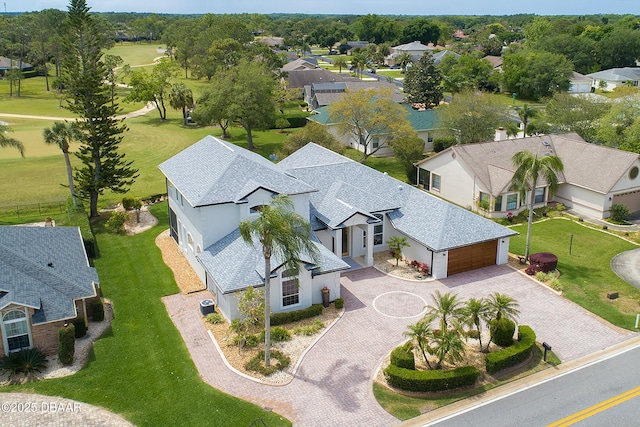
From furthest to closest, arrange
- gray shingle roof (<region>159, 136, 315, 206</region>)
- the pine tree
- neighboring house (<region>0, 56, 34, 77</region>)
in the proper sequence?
1. neighboring house (<region>0, 56, 34, 77</region>)
2. the pine tree
3. gray shingle roof (<region>159, 136, 315, 206</region>)

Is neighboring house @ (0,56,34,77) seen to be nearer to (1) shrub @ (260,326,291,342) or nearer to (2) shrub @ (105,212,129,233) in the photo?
(2) shrub @ (105,212,129,233)

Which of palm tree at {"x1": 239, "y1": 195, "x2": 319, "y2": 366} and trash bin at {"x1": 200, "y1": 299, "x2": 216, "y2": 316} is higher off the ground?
palm tree at {"x1": 239, "y1": 195, "x2": 319, "y2": 366}

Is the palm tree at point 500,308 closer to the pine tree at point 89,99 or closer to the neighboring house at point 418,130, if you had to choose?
the pine tree at point 89,99

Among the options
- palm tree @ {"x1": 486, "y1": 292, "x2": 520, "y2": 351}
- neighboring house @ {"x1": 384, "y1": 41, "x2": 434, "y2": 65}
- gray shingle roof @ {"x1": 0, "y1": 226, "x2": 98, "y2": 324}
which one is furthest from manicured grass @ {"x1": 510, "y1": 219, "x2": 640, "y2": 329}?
neighboring house @ {"x1": 384, "y1": 41, "x2": 434, "y2": 65}

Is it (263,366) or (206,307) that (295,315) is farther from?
(206,307)

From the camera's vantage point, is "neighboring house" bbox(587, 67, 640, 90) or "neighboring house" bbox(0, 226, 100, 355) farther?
"neighboring house" bbox(587, 67, 640, 90)

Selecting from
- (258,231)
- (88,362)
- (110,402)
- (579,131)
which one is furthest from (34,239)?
(579,131)
